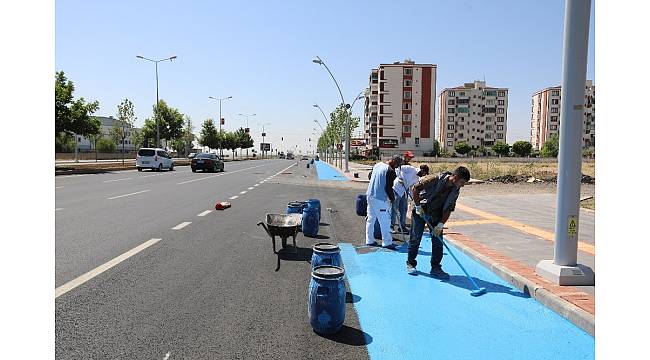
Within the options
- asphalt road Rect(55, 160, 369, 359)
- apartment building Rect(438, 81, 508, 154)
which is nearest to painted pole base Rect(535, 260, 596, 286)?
asphalt road Rect(55, 160, 369, 359)

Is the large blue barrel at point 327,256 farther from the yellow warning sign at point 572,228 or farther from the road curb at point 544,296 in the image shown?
the yellow warning sign at point 572,228

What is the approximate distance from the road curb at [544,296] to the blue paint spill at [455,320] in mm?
58

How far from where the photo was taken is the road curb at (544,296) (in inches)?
165

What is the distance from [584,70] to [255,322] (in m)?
4.76

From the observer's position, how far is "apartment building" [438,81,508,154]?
116125 mm

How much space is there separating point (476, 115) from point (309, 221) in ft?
381

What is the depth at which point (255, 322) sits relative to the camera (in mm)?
4125

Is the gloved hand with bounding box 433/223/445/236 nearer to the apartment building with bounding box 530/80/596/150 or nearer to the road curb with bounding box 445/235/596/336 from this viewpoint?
the road curb with bounding box 445/235/596/336

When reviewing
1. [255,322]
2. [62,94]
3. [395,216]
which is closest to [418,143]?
[62,94]

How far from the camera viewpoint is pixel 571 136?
541cm

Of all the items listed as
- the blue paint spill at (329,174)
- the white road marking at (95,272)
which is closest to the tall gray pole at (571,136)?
the white road marking at (95,272)

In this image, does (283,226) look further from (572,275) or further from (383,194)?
(572,275)
